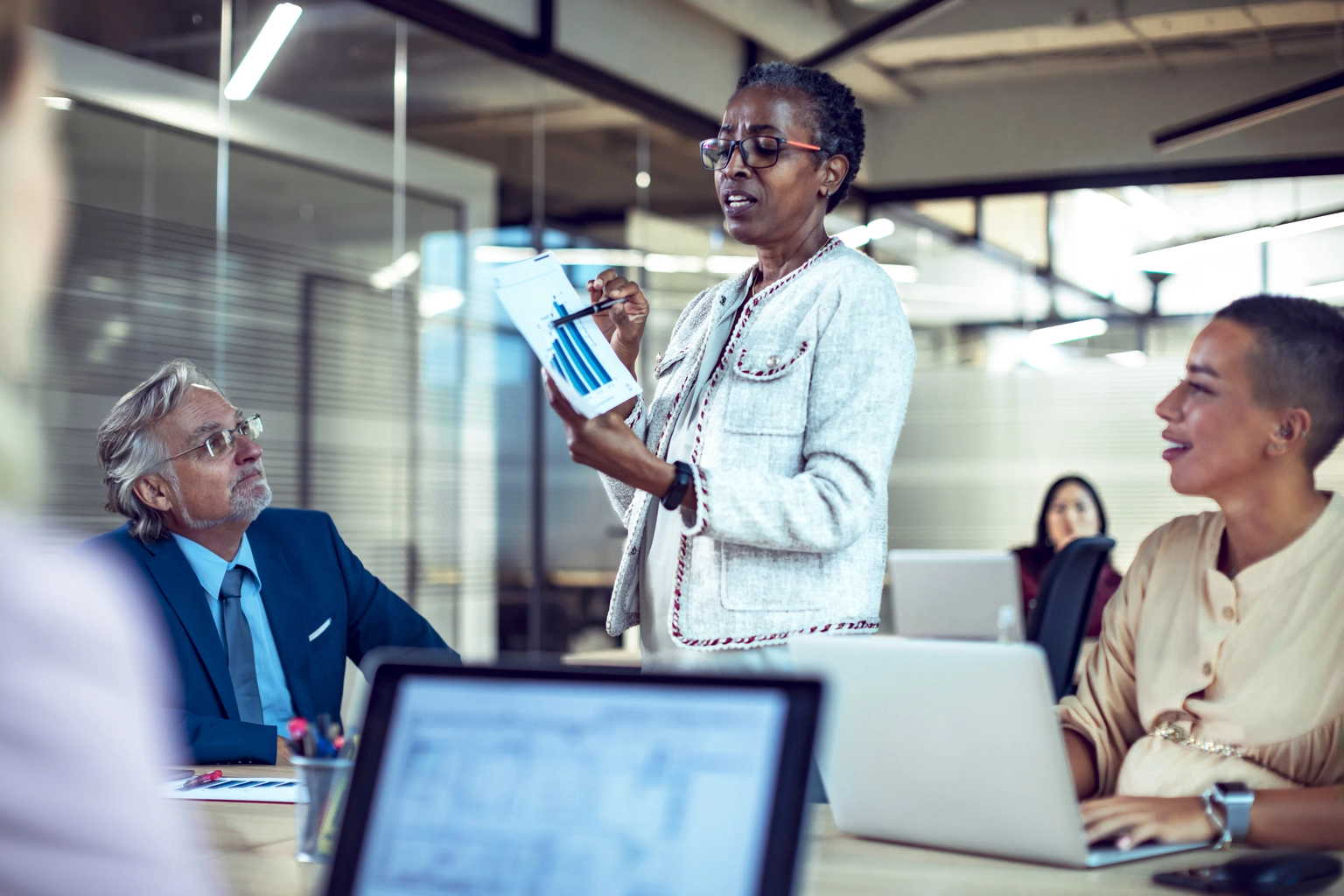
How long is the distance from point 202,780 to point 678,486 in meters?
0.78

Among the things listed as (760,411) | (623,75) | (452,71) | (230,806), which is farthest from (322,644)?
(623,75)

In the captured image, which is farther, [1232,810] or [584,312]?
[584,312]

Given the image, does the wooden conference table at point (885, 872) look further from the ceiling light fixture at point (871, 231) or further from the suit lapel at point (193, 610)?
the ceiling light fixture at point (871, 231)

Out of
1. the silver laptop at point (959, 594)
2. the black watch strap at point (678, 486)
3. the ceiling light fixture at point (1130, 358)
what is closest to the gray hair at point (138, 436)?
the black watch strap at point (678, 486)

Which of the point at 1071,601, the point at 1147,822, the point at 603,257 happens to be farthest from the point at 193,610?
the point at 603,257

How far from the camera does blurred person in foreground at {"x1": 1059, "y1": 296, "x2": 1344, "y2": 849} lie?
147 cm

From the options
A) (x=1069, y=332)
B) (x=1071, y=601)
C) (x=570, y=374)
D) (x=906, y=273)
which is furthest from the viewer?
(x=906, y=273)

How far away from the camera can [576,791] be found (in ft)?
2.52

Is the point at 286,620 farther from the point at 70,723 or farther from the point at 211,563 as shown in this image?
the point at 70,723

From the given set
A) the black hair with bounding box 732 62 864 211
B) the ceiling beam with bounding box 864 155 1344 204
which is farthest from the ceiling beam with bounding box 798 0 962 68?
the ceiling beam with bounding box 864 155 1344 204

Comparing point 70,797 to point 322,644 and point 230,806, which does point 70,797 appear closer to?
point 230,806

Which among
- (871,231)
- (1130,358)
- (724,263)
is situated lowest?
(1130,358)

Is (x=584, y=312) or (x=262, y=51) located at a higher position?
(x=262, y=51)

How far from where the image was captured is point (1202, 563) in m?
1.62
